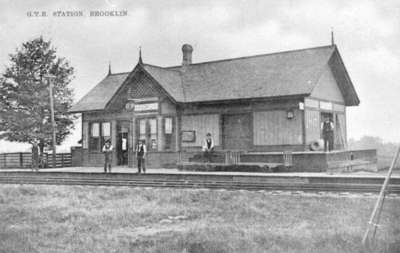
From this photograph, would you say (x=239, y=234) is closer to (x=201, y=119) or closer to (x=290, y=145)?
(x=290, y=145)

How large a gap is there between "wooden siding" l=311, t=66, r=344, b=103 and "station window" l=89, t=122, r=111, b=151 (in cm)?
1169

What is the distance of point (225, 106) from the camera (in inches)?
871

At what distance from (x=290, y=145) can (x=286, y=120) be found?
1125 millimetres

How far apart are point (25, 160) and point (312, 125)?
20324mm

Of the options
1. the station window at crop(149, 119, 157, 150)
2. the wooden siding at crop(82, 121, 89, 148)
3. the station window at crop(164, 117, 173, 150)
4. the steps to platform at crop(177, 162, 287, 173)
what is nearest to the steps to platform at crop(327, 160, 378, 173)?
the steps to platform at crop(177, 162, 287, 173)

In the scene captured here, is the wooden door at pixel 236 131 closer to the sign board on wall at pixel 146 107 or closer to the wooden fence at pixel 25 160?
the sign board on wall at pixel 146 107

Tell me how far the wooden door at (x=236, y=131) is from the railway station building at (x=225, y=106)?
0.05 m

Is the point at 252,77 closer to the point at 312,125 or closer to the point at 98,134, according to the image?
the point at 312,125

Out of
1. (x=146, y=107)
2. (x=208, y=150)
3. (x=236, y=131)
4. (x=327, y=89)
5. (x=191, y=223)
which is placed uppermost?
(x=327, y=89)

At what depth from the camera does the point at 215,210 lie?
31.9ft

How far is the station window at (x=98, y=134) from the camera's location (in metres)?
26.1

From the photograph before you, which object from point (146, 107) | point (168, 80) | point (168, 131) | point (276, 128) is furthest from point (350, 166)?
point (146, 107)

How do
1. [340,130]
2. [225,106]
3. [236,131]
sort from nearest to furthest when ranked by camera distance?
[236,131] < [225,106] < [340,130]

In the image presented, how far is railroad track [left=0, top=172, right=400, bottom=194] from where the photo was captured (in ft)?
39.9
